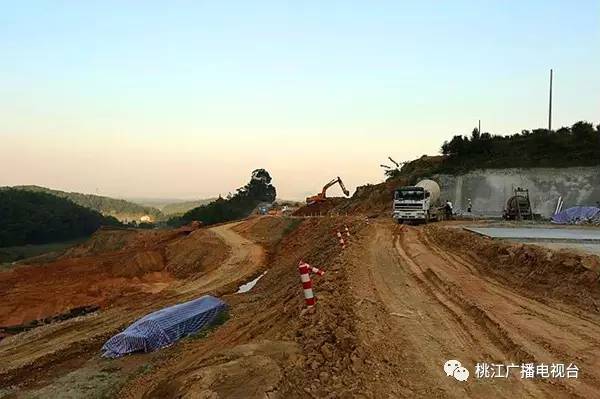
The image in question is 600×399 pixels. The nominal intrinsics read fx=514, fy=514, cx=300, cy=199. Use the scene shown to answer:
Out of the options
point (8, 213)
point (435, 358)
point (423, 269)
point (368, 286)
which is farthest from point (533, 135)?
point (8, 213)

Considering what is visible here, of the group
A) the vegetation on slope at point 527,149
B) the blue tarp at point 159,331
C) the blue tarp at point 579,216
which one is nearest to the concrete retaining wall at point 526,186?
the vegetation on slope at point 527,149

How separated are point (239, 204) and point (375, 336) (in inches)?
3426

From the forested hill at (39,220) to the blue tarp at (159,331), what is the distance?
8110cm

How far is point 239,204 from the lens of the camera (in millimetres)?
93438

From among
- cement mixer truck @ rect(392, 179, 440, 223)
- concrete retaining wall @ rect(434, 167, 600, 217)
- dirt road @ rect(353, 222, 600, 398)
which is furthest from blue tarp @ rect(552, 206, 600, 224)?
dirt road @ rect(353, 222, 600, 398)

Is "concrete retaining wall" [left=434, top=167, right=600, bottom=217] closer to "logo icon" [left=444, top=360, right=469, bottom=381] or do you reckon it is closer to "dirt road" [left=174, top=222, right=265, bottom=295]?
"dirt road" [left=174, top=222, right=265, bottom=295]

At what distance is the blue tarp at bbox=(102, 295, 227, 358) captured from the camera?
12.8m

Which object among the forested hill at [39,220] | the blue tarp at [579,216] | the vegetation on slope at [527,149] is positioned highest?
the vegetation on slope at [527,149]

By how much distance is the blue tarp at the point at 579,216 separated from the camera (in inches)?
1219

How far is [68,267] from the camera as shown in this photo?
35656mm

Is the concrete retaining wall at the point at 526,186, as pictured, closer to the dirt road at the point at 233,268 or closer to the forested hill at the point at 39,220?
the dirt road at the point at 233,268

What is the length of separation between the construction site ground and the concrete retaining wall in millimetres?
24328

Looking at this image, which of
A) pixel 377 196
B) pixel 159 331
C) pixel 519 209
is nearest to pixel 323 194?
pixel 377 196

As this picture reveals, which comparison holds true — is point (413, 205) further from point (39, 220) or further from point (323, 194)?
point (39, 220)
